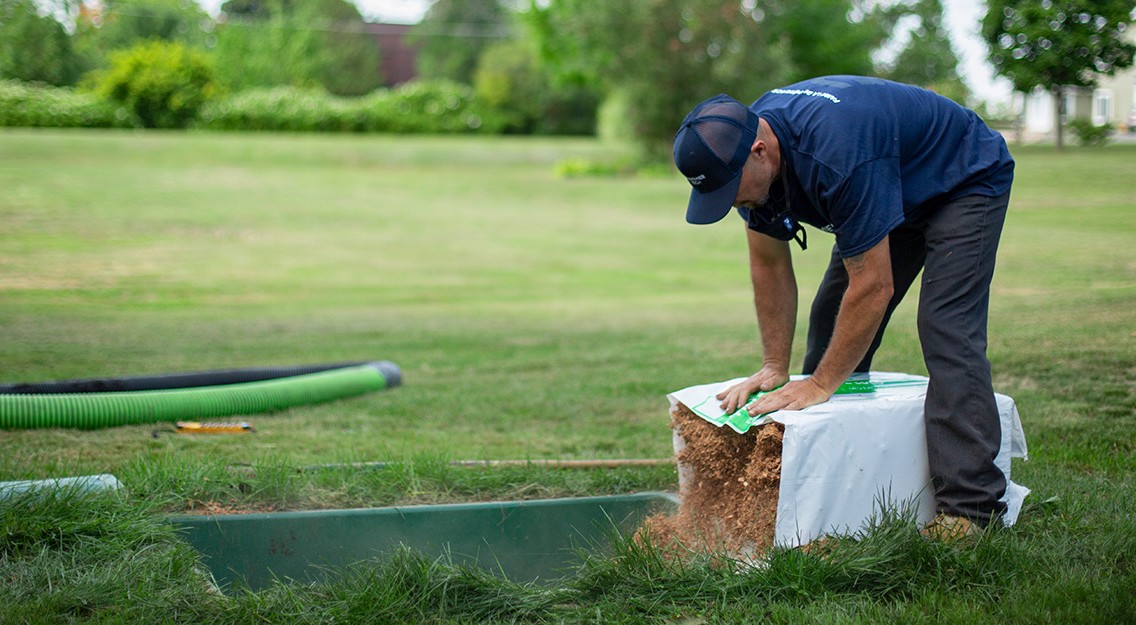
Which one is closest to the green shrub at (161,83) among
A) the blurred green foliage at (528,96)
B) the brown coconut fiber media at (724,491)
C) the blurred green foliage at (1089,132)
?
the blurred green foliage at (528,96)

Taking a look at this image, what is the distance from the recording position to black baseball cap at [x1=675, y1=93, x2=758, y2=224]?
312 centimetres

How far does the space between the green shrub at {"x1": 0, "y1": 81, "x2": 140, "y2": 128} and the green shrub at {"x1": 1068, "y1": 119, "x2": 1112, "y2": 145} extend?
49.1ft

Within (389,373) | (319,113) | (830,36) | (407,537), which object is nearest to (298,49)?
(319,113)

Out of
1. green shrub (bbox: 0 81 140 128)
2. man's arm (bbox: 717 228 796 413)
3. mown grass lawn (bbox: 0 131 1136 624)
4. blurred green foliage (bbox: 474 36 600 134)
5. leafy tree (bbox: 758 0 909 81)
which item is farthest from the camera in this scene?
blurred green foliage (bbox: 474 36 600 134)

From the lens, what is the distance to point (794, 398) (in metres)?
3.31

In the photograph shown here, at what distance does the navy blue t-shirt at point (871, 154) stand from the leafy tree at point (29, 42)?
370 inches

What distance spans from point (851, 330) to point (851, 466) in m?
0.45

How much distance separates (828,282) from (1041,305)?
14.6 feet

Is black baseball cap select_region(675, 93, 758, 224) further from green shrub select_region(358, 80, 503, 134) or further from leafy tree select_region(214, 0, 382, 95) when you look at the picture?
leafy tree select_region(214, 0, 382, 95)

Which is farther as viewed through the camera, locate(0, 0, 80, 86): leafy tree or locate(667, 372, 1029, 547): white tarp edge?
locate(0, 0, 80, 86): leafy tree

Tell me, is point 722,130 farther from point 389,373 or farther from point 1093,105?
point 389,373

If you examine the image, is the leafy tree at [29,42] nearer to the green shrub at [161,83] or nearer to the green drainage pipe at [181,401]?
the green drainage pipe at [181,401]

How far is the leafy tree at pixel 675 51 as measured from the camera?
80.7 feet

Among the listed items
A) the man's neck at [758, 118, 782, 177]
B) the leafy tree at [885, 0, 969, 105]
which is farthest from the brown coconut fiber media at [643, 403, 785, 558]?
the leafy tree at [885, 0, 969, 105]
